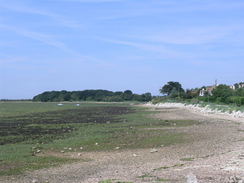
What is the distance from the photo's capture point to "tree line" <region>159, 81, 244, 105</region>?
6932cm

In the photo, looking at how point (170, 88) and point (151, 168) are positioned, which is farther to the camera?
point (170, 88)

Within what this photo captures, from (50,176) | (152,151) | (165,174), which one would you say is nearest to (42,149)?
(152,151)

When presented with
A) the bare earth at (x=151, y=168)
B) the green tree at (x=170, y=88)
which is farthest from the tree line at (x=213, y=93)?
the bare earth at (x=151, y=168)

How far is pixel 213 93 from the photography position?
89812mm

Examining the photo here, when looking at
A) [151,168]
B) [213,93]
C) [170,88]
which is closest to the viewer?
[151,168]

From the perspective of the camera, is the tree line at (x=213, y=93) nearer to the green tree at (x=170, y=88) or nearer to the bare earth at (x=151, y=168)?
the green tree at (x=170, y=88)

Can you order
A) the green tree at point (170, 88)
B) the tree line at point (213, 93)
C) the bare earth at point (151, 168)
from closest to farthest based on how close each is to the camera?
the bare earth at point (151, 168) → the tree line at point (213, 93) → the green tree at point (170, 88)

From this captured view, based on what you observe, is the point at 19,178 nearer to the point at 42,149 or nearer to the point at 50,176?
the point at 50,176

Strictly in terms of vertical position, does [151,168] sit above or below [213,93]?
below

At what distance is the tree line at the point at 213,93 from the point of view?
2729 inches

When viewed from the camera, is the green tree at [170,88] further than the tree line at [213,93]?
Yes

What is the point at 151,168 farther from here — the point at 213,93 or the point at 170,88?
the point at 170,88

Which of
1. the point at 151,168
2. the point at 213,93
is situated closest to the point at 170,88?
the point at 213,93

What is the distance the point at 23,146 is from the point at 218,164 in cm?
1092
